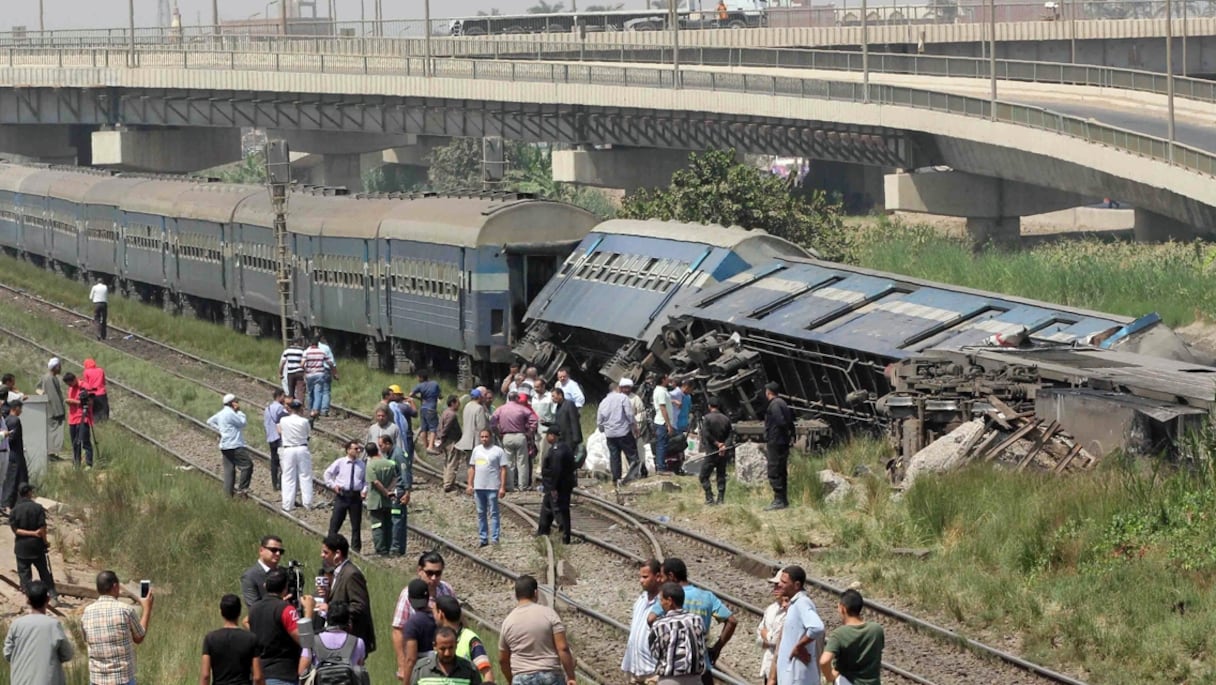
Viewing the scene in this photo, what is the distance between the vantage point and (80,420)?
26.0 metres

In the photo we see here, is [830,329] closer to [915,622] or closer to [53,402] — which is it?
[915,622]

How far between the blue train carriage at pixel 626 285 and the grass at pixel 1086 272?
9486mm

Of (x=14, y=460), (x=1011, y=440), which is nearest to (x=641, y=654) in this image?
(x=1011, y=440)

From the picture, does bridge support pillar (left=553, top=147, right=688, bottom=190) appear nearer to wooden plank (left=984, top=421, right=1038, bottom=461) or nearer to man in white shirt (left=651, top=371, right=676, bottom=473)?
man in white shirt (left=651, top=371, right=676, bottom=473)

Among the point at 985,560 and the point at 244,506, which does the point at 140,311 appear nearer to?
the point at 244,506

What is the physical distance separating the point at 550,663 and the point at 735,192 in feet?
107

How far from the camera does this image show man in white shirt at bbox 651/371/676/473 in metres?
25.3

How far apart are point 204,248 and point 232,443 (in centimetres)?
2019

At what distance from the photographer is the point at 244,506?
22.9 meters

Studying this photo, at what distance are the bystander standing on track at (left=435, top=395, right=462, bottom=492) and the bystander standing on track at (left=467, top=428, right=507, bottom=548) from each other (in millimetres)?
3140

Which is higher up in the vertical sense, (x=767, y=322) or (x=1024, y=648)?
(x=767, y=322)

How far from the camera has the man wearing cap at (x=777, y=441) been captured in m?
21.9

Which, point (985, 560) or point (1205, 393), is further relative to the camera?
point (1205, 393)

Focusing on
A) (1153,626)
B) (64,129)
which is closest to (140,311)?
(1153,626)
